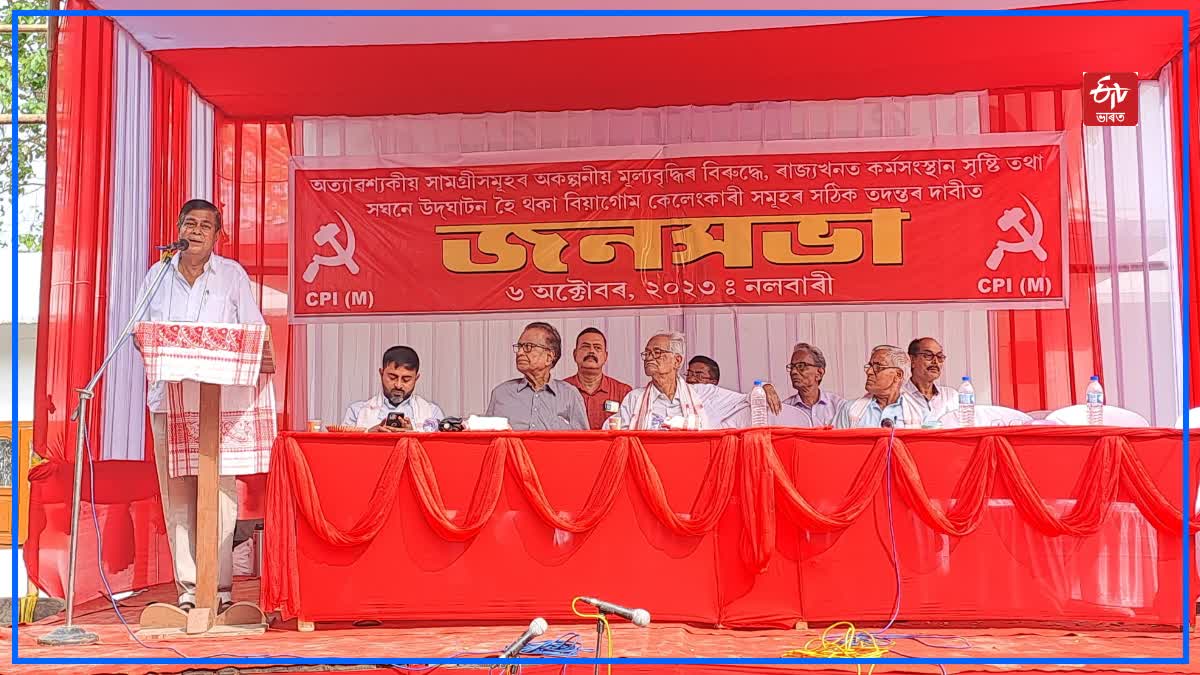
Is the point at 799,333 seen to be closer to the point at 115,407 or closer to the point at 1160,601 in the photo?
the point at 1160,601

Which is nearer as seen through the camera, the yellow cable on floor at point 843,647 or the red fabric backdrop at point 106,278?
the yellow cable on floor at point 843,647

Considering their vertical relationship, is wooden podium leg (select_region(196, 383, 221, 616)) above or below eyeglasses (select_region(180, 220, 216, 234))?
below

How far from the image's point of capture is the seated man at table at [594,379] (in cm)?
521

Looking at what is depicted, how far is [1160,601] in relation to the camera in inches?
130

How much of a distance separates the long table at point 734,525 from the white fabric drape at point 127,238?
160 centimetres

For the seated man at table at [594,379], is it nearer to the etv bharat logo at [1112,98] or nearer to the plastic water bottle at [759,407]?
the plastic water bottle at [759,407]

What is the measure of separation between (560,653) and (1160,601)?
1814 millimetres

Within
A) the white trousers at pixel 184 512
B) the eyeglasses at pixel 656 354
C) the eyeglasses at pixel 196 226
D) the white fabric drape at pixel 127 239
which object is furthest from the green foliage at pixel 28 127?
the eyeglasses at pixel 656 354

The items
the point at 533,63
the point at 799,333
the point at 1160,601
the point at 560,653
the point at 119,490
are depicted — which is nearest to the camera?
the point at 560,653

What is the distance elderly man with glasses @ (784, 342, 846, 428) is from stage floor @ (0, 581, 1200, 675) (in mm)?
1873

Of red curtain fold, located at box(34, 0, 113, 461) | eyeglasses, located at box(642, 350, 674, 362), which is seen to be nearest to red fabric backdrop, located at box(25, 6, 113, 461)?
red curtain fold, located at box(34, 0, 113, 461)

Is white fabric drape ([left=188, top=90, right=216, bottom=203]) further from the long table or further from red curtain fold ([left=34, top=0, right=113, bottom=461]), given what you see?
the long table

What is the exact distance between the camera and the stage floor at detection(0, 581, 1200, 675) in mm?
2930

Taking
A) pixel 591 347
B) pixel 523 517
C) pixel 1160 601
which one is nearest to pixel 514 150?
pixel 591 347
